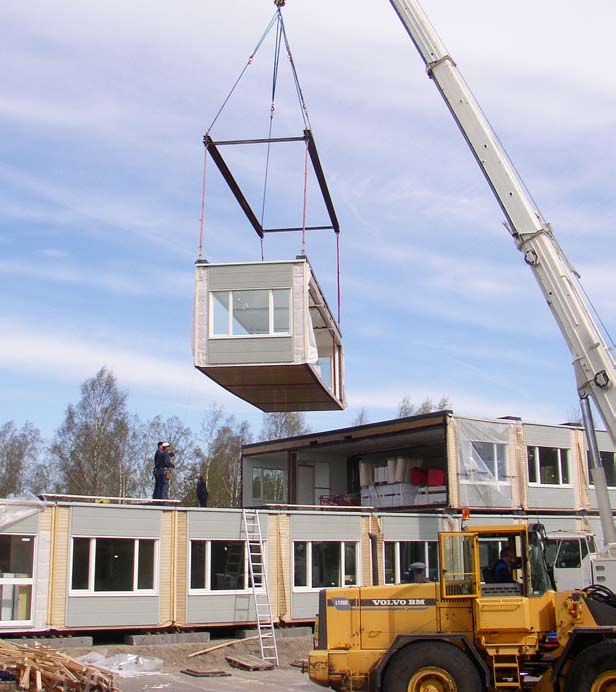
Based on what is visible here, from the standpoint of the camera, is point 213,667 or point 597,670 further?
point 213,667

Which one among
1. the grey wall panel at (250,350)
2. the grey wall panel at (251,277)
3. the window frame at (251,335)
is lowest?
the grey wall panel at (250,350)

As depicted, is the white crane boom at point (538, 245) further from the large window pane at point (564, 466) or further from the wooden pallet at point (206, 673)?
the large window pane at point (564, 466)

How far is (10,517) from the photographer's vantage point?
1903 centimetres

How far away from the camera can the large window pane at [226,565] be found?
2203cm

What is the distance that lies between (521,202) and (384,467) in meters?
15.9

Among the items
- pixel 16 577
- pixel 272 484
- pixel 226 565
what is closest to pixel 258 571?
pixel 226 565

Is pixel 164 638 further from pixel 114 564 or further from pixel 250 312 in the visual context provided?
pixel 250 312

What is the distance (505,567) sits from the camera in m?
12.6

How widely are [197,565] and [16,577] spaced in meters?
4.51

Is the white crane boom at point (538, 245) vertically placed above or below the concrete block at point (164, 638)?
above

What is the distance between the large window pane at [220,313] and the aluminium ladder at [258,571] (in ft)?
20.7

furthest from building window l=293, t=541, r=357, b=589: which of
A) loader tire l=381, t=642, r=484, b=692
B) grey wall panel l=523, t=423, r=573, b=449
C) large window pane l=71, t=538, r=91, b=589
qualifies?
loader tire l=381, t=642, r=484, b=692

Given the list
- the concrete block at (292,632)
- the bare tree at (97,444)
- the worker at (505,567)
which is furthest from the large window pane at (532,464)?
the bare tree at (97,444)

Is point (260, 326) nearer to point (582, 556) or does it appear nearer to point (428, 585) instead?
point (428, 585)
